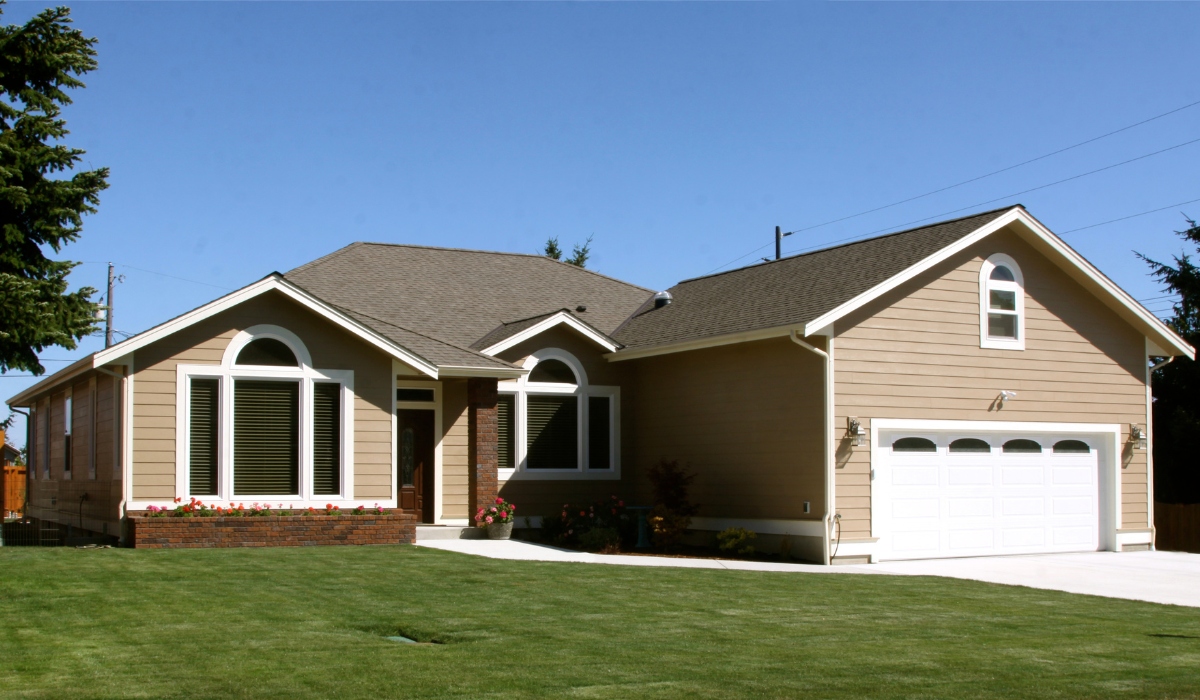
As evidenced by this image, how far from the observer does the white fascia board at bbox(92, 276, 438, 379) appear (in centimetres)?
1770

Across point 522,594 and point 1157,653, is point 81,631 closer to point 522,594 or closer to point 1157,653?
point 522,594

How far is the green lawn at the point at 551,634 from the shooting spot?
27.8 feet

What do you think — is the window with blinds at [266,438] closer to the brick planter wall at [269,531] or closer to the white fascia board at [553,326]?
the brick planter wall at [269,531]

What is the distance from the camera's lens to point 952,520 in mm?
19734

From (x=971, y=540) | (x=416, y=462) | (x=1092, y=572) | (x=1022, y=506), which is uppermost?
(x=416, y=462)

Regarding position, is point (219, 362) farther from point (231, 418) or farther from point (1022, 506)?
point (1022, 506)

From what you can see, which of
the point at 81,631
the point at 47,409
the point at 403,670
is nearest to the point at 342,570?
the point at 81,631

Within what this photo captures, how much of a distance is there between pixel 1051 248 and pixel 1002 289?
1.07m

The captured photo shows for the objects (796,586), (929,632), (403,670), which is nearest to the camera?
(403,670)

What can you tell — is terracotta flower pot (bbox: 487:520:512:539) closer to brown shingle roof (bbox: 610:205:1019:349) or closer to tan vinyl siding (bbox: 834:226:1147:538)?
brown shingle roof (bbox: 610:205:1019:349)

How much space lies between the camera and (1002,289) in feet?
67.7

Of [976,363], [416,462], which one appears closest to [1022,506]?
[976,363]

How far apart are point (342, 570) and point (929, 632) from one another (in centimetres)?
727

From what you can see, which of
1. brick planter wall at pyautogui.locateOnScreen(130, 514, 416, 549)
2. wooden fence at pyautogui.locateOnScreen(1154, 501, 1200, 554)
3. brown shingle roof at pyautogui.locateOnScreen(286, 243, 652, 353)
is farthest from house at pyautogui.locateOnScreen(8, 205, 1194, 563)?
wooden fence at pyautogui.locateOnScreen(1154, 501, 1200, 554)
